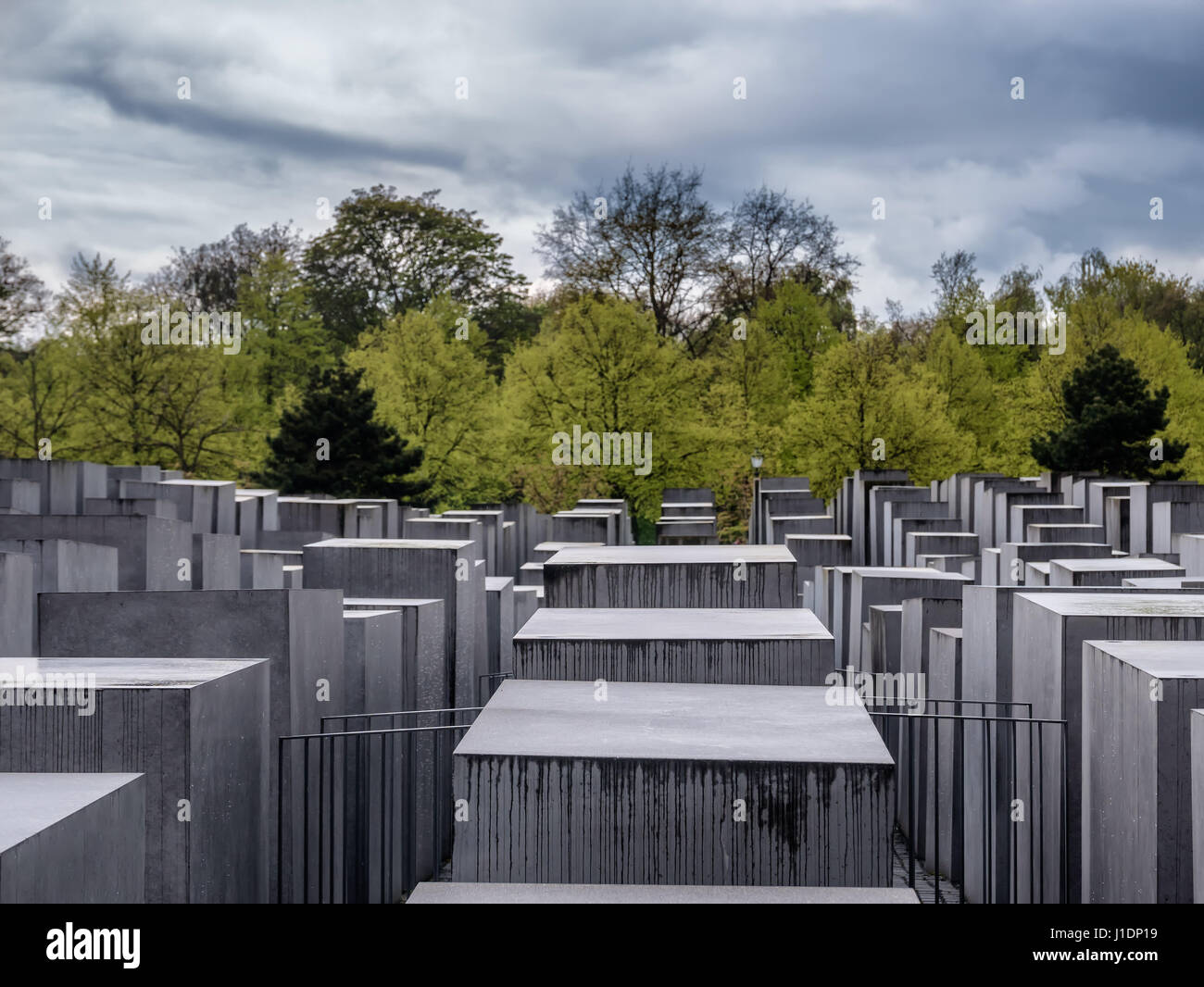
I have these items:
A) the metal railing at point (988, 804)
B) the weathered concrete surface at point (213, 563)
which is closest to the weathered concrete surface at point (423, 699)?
the weathered concrete surface at point (213, 563)

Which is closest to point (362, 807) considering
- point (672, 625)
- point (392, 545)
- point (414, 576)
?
point (672, 625)

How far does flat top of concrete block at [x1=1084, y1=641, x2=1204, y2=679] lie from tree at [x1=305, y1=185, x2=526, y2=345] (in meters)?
50.7

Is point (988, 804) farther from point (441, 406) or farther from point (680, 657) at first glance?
point (441, 406)

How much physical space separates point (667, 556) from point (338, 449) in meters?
24.4

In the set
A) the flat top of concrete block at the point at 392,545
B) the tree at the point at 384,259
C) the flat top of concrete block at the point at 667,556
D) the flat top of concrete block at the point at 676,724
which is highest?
the tree at the point at 384,259

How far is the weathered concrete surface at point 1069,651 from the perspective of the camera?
8844 millimetres

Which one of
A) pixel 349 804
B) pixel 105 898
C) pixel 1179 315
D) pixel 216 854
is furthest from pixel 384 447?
pixel 1179 315

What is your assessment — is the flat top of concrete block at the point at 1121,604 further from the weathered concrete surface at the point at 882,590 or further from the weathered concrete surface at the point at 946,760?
the weathered concrete surface at the point at 882,590

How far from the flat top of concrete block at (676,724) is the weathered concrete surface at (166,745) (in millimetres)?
1545

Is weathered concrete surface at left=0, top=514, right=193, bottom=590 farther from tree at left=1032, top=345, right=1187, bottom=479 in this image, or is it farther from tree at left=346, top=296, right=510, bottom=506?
tree at left=1032, top=345, right=1187, bottom=479

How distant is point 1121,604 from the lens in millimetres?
9609

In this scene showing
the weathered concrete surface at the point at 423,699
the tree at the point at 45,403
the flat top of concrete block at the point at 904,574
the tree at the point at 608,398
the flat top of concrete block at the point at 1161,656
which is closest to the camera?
the flat top of concrete block at the point at 1161,656
